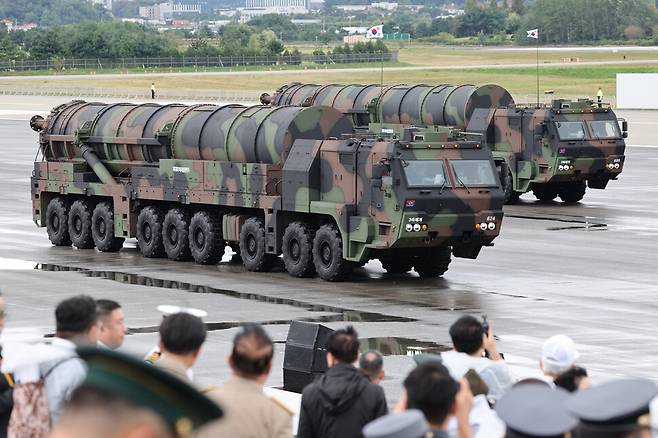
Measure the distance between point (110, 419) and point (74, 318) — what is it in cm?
431

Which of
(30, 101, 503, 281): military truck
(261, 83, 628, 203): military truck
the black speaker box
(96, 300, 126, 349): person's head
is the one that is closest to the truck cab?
(261, 83, 628, 203): military truck

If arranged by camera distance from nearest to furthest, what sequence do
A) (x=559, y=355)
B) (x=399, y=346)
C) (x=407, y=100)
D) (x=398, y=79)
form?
(x=559, y=355) → (x=399, y=346) → (x=407, y=100) → (x=398, y=79)

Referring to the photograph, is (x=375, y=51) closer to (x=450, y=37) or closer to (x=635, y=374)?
(x=450, y=37)

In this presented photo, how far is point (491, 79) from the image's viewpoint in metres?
95.0

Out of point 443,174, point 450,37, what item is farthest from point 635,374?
point 450,37

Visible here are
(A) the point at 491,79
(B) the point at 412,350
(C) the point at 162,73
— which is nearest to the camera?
(B) the point at 412,350

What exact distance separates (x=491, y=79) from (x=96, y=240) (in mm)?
68567

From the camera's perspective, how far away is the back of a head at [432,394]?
18.8ft

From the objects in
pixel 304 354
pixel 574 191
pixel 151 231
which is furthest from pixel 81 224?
pixel 304 354

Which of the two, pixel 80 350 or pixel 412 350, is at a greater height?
pixel 80 350

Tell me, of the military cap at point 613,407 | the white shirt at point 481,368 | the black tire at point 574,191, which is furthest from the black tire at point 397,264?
the military cap at point 613,407

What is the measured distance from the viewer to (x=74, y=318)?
7.34 metres

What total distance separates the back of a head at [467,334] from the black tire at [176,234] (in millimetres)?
18372

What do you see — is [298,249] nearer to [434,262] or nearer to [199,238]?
[434,262]
